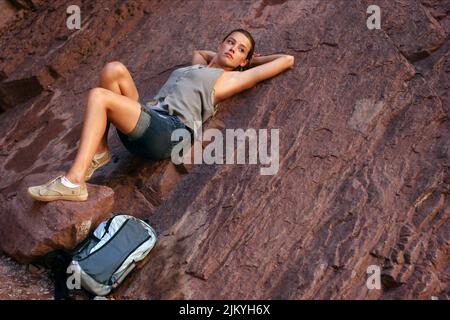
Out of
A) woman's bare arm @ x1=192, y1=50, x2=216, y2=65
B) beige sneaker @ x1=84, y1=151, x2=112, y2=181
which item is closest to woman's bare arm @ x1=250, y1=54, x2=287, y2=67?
woman's bare arm @ x1=192, y1=50, x2=216, y2=65

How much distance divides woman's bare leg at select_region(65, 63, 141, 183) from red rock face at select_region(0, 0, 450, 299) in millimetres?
334

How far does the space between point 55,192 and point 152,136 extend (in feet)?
2.64

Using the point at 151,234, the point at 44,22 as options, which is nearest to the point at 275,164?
the point at 151,234

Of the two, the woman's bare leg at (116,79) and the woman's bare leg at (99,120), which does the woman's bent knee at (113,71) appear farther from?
the woman's bare leg at (99,120)

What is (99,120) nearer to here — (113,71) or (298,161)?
(113,71)

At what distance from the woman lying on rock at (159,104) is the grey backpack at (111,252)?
0.32 m

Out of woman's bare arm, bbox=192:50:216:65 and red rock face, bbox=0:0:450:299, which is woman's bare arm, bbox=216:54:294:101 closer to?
red rock face, bbox=0:0:450:299

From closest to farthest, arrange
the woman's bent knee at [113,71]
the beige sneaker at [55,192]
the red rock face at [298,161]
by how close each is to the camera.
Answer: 1. the red rock face at [298,161]
2. the beige sneaker at [55,192]
3. the woman's bent knee at [113,71]

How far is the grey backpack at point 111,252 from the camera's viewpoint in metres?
4.01

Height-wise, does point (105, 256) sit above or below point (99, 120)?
below

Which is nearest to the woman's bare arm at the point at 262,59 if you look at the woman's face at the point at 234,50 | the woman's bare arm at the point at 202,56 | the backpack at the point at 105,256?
the woman's face at the point at 234,50

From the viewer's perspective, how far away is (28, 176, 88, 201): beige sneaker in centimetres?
423

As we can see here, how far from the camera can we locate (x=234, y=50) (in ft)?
16.9

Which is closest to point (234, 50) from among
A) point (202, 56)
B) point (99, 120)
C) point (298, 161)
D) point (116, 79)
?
point (202, 56)
